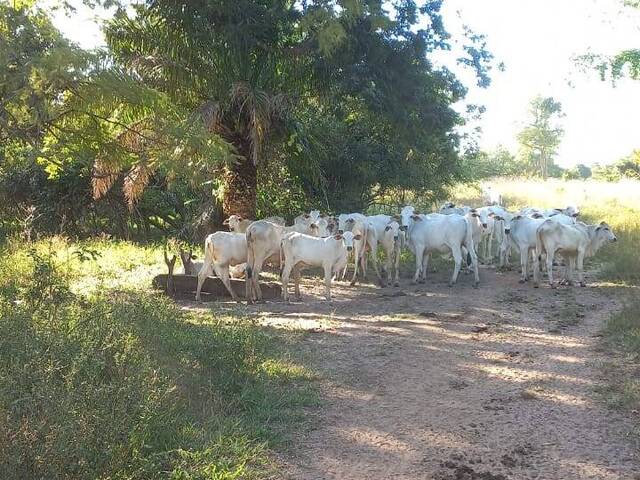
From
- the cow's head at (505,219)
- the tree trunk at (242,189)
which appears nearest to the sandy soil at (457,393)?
the cow's head at (505,219)

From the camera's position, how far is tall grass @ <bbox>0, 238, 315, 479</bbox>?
4344mm

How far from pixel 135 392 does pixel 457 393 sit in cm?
334

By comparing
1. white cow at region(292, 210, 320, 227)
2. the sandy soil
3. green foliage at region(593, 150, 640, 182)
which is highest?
green foliage at region(593, 150, 640, 182)

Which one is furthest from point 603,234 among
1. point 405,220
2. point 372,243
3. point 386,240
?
point 372,243

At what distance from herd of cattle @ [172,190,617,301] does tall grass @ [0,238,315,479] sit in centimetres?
333

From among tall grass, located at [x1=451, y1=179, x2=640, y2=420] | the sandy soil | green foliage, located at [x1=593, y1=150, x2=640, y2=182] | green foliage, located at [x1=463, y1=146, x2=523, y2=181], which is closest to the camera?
the sandy soil

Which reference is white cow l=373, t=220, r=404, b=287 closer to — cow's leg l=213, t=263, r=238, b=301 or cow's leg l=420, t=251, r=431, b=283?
cow's leg l=420, t=251, r=431, b=283

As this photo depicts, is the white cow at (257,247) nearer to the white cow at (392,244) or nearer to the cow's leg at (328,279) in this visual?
the cow's leg at (328,279)

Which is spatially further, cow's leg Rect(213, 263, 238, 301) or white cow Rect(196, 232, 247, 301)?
cow's leg Rect(213, 263, 238, 301)

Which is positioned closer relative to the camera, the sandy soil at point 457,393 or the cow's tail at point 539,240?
the sandy soil at point 457,393

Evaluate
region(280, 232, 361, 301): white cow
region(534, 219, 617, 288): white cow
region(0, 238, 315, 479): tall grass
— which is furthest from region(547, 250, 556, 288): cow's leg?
region(0, 238, 315, 479): tall grass

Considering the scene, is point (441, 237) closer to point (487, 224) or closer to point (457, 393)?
point (487, 224)

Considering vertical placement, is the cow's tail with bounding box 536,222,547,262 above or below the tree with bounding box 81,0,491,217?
below

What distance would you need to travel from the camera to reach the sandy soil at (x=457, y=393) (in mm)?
5219
